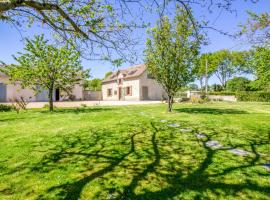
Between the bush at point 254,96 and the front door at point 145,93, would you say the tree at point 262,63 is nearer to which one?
the bush at point 254,96

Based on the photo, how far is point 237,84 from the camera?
57.9m

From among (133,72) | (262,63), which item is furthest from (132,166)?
(133,72)

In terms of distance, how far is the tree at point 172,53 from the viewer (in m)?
15.6

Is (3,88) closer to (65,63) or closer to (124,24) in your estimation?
(65,63)

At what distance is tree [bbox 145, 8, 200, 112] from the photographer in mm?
15609

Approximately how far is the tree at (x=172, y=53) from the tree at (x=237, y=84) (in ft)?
148

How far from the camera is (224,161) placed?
18.5ft

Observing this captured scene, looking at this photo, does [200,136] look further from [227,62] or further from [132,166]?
[227,62]

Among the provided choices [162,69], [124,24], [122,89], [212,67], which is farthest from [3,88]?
[212,67]

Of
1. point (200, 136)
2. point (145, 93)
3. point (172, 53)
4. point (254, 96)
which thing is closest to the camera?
point (200, 136)

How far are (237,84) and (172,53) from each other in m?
47.7

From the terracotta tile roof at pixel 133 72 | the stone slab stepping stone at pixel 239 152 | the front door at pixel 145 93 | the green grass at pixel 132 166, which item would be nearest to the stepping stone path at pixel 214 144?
the green grass at pixel 132 166

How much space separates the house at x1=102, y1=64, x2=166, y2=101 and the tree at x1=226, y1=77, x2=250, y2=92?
2292cm

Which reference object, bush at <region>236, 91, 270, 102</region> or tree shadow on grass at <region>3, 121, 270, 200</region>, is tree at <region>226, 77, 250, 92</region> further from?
tree shadow on grass at <region>3, 121, 270, 200</region>
